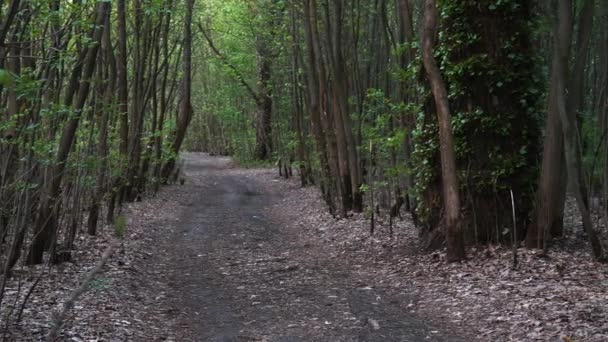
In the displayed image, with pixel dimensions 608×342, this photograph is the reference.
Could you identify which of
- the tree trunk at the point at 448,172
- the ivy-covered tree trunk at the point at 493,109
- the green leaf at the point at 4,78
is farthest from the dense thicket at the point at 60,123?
the ivy-covered tree trunk at the point at 493,109

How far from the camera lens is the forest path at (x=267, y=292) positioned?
7504mm

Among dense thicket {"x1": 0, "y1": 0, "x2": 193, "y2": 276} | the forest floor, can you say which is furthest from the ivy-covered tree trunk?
dense thicket {"x1": 0, "y1": 0, "x2": 193, "y2": 276}

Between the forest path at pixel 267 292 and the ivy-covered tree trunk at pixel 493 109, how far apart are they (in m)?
2.49

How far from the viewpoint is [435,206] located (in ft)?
37.9

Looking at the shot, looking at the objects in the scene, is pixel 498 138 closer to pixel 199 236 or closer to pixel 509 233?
pixel 509 233

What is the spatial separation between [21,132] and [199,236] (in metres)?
8.76

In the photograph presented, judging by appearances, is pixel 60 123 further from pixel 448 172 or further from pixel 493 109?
pixel 493 109

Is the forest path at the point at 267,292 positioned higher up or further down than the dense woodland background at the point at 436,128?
further down

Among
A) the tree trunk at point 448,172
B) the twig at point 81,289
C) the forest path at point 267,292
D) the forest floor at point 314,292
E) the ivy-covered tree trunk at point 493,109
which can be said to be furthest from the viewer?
the ivy-covered tree trunk at point 493,109

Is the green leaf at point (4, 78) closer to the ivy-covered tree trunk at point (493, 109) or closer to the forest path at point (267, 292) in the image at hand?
the forest path at point (267, 292)

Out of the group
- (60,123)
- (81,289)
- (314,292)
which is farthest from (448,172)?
(81,289)

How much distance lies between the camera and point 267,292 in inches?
379

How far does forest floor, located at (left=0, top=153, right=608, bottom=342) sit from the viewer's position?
7.26 metres

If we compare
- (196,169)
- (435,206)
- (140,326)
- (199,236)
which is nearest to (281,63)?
(196,169)
